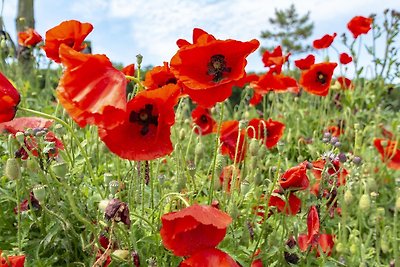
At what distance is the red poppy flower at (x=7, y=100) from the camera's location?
3.97 ft

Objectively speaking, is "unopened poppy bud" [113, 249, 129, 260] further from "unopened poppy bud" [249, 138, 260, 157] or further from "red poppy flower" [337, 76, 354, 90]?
"red poppy flower" [337, 76, 354, 90]

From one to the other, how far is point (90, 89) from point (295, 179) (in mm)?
Result: 663

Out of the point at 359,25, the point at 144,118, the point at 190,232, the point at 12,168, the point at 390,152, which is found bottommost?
the point at 390,152

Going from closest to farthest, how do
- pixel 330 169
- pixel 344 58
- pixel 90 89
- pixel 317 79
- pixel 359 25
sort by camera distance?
pixel 90 89 < pixel 330 169 < pixel 317 79 < pixel 359 25 < pixel 344 58

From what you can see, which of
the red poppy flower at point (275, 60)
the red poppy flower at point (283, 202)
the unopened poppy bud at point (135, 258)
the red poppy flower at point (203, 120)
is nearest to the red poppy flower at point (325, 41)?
the red poppy flower at point (275, 60)

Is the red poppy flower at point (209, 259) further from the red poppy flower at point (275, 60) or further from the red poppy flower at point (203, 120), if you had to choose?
the red poppy flower at point (275, 60)

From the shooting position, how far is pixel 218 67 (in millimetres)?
1307

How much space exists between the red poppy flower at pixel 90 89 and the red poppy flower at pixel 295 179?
603 mm

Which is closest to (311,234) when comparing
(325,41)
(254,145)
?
(254,145)

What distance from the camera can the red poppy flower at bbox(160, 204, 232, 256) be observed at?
1128mm

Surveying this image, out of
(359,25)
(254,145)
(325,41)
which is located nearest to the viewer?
(254,145)

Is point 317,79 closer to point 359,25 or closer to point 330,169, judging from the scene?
point 359,25

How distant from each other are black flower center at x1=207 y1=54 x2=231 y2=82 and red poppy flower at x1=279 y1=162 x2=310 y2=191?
0.37 meters

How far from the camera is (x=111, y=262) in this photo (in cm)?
143
